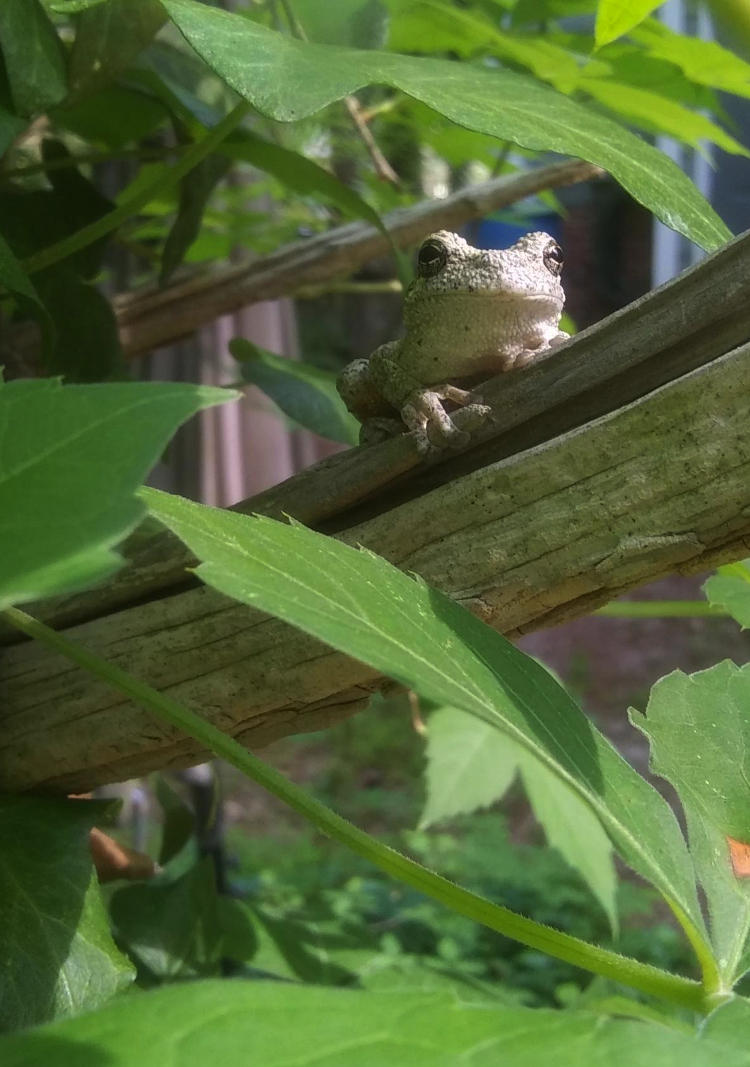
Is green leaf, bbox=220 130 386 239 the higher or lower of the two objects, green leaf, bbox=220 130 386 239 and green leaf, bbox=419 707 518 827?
the higher

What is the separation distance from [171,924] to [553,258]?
68 centimetres

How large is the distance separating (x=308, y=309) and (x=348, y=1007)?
2913 millimetres

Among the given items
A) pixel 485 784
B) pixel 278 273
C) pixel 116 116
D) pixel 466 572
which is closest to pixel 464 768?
pixel 485 784

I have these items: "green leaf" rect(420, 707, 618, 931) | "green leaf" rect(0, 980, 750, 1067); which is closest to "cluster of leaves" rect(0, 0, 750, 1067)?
"green leaf" rect(0, 980, 750, 1067)

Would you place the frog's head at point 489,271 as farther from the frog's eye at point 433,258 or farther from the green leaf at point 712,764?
the green leaf at point 712,764

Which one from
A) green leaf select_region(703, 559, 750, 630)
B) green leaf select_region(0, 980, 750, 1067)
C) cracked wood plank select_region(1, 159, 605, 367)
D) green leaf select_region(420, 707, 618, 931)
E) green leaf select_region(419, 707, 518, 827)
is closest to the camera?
green leaf select_region(0, 980, 750, 1067)

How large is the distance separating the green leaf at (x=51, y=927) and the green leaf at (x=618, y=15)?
0.59 m

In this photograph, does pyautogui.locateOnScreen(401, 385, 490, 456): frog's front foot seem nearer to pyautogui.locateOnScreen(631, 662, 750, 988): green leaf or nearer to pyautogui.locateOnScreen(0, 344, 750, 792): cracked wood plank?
pyautogui.locateOnScreen(0, 344, 750, 792): cracked wood plank

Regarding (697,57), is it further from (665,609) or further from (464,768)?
(464,768)

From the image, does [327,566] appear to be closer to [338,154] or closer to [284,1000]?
[284,1000]

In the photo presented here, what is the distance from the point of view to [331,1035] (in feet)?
0.84

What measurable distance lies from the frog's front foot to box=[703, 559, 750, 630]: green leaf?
0.62ft

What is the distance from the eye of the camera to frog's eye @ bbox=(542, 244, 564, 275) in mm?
878

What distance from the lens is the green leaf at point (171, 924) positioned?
0.84 m
